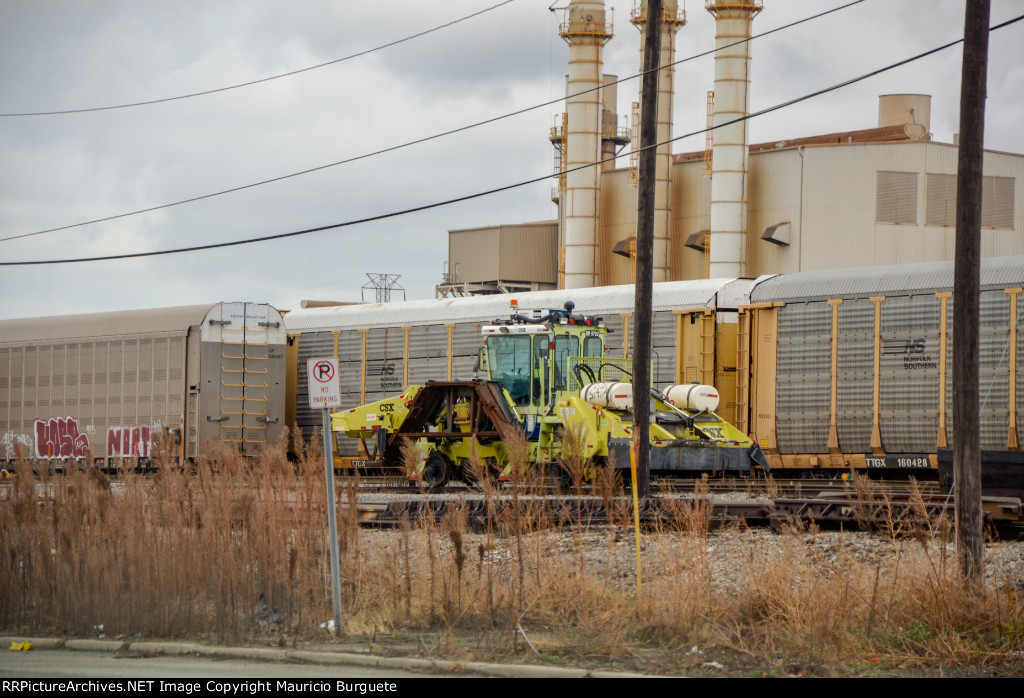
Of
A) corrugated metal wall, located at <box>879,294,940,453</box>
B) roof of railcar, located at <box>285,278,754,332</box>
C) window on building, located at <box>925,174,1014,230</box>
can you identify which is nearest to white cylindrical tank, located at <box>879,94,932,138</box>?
window on building, located at <box>925,174,1014,230</box>

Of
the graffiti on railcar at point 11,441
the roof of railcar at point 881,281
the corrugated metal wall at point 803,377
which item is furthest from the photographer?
the graffiti on railcar at point 11,441

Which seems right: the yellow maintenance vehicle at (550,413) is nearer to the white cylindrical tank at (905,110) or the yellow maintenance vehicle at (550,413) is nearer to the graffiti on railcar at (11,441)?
the graffiti on railcar at (11,441)

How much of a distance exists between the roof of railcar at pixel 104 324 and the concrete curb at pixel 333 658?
16.4 meters

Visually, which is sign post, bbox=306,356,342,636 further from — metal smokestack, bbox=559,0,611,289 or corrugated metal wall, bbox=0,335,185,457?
metal smokestack, bbox=559,0,611,289

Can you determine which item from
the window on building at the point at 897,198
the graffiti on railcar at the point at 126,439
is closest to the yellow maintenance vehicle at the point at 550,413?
the graffiti on railcar at the point at 126,439

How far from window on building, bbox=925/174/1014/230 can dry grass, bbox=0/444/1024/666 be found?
38355 millimetres

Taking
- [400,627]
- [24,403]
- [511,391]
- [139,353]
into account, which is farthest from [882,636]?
[24,403]

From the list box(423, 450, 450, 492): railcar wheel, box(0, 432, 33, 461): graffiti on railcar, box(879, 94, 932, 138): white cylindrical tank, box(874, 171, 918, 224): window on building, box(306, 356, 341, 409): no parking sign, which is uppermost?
A: box(879, 94, 932, 138): white cylindrical tank

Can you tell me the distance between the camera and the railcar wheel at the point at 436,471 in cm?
2012

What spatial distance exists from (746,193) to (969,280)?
123ft

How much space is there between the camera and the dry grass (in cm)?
843
